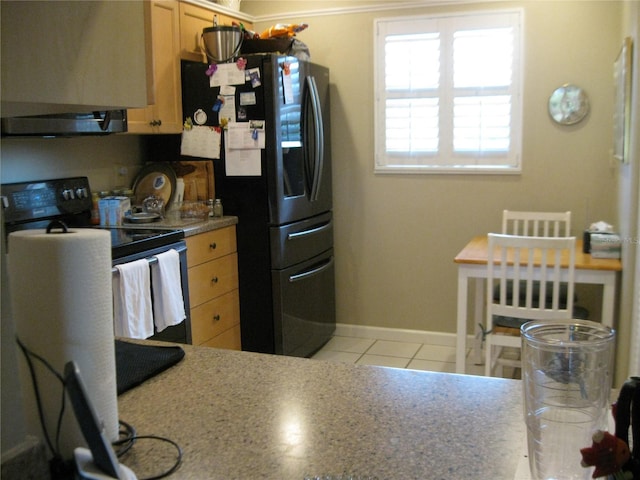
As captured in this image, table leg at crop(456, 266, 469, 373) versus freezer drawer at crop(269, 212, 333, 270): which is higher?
freezer drawer at crop(269, 212, 333, 270)

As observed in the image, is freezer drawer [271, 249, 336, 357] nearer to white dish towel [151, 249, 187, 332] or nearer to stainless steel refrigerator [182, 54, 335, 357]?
stainless steel refrigerator [182, 54, 335, 357]

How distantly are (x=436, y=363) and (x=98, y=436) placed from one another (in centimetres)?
342

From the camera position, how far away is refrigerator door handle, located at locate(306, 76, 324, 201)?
3.91 m

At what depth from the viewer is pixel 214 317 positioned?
3.52m

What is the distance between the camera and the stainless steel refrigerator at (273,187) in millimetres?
3582

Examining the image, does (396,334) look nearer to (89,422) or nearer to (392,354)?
(392,354)

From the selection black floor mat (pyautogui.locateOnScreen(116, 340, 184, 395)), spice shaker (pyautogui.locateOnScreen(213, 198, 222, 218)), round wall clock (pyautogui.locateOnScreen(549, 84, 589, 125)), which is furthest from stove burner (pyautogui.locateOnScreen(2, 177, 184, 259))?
round wall clock (pyautogui.locateOnScreen(549, 84, 589, 125))

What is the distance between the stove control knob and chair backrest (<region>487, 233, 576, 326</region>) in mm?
2175

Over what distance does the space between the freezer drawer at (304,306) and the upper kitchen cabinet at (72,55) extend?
2.80 meters

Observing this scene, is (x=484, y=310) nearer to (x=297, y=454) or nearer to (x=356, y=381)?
(x=356, y=381)

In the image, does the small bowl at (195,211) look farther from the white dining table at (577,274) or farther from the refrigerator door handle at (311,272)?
the white dining table at (577,274)

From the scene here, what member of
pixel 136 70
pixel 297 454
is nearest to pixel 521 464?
pixel 297 454

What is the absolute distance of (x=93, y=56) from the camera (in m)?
0.89

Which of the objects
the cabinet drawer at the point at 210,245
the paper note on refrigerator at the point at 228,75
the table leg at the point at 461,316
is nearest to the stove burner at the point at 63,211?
the cabinet drawer at the point at 210,245
